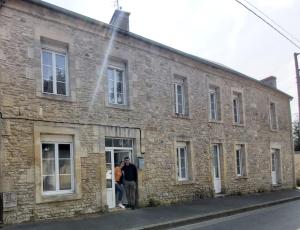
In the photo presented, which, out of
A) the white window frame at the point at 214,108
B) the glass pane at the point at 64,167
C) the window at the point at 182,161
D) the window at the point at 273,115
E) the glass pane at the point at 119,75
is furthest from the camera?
the window at the point at 273,115

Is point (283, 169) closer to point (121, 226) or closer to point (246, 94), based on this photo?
point (246, 94)

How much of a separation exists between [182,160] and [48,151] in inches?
271

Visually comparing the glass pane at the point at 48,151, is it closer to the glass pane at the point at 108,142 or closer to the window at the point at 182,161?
the glass pane at the point at 108,142

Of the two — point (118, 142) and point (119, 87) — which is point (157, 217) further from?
point (119, 87)

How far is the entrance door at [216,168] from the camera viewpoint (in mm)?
20734

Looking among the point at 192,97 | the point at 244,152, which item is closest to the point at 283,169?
the point at 244,152

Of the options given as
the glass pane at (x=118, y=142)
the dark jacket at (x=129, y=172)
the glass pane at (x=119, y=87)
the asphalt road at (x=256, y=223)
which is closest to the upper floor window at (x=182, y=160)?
the dark jacket at (x=129, y=172)

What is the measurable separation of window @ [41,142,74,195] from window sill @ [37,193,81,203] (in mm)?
188

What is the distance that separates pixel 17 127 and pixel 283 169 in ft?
62.7

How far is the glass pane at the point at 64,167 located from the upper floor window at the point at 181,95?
619cm

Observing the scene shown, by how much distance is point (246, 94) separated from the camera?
78.5 ft

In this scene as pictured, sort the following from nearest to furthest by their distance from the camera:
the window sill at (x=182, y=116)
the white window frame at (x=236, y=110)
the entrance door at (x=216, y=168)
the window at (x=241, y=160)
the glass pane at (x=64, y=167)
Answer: the glass pane at (x=64, y=167) → the window sill at (x=182, y=116) → the entrance door at (x=216, y=168) → the window at (x=241, y=160) → the white window frame at (x=236, y=110)

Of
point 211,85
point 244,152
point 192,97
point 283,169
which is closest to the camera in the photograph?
point 192,97

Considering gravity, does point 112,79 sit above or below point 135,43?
below
